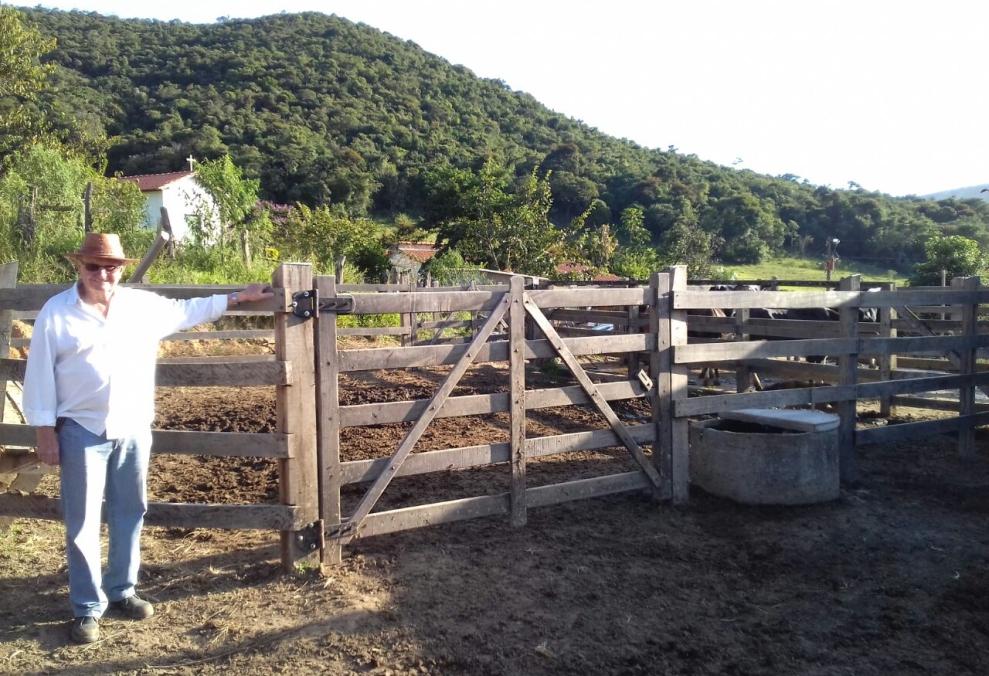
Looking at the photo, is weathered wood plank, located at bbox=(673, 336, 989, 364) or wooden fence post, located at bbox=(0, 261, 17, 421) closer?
wooden fence post, located at bbox=(0, 261, 17, 421)

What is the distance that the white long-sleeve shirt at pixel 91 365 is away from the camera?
3422mm

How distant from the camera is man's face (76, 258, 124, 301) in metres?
3.52

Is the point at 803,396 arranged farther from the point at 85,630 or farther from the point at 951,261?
the point at 951,261

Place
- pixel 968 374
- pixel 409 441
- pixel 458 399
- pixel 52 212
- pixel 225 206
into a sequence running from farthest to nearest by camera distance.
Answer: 1. pixel 225 206
2. pixel 52 212
3. pixel 968 374
4. pixel 458 399
5. pixel 409 441

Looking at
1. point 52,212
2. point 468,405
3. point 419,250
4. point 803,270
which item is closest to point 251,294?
point 468,405

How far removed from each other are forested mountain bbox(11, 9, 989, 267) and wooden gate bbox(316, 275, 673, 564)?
1163 inches

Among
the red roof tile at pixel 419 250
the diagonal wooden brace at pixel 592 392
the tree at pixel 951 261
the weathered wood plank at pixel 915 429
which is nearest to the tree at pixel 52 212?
the diagonal wooden brace at pixel 592 392

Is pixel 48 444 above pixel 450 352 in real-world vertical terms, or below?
below

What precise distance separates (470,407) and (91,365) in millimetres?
2190

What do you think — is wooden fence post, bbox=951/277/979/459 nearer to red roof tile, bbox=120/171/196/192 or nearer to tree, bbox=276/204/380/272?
tree, bbox=276/204/380/272

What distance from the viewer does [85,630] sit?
3469 mm

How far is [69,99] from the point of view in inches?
2192

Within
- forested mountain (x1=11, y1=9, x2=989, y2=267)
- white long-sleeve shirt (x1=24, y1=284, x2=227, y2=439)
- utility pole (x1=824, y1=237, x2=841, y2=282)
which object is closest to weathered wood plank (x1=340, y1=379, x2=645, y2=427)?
white long-sleeve shirt (x1=24, y1=284, x2=227, y2=439)

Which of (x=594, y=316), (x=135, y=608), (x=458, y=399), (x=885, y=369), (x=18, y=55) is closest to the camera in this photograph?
(x=135, y=608)
